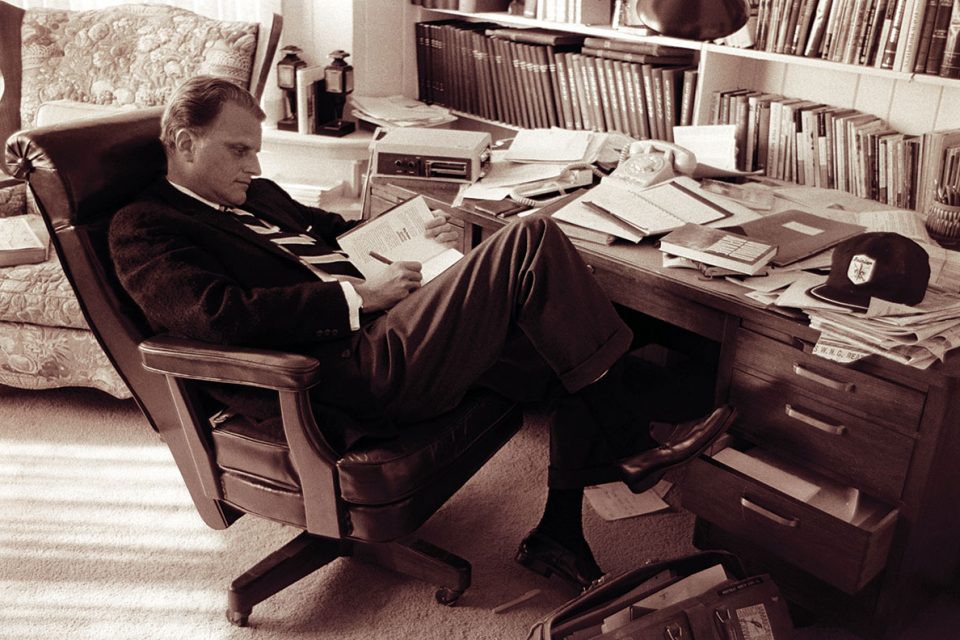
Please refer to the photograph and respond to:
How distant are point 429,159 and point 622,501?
3.10 ft

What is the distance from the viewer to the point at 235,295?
5.33 ft

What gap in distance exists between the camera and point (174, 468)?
7.63 feet

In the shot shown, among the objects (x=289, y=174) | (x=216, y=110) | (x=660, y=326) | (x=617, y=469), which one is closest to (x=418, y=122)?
(x=289, y=174)

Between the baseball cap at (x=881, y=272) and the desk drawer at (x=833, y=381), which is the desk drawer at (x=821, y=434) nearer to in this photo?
the desk drawer at (x=833, y=381)

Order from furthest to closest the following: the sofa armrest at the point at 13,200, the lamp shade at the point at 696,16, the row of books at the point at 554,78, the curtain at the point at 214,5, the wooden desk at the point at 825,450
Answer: the curtain at the point at 214,5 → the sofa armrest at the point at 13,200 → the row of books at the point at 554,78 → the wooden desk at the point at 825,450 → the lamp shade at the point at 696,16

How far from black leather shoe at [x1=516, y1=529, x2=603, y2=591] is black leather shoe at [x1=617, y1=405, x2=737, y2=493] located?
0.25 meters

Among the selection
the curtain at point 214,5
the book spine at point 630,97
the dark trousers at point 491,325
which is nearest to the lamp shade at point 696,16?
the dark trousers at point 491,325

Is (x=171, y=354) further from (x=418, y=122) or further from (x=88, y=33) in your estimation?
(x=88, y=33)

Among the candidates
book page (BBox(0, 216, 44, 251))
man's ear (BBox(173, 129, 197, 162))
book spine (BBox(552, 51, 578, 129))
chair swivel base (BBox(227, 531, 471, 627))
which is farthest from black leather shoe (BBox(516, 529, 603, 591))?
book page (BBox(0, 216, 44, 251))

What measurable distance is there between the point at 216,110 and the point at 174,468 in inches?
39.0

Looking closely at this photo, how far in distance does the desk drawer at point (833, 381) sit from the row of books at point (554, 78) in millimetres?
995

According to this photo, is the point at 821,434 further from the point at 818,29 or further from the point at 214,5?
the point at 214,5

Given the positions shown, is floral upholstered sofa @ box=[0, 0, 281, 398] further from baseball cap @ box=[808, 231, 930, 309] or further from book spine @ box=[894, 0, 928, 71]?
baseball cap @ box=[808, 231, 930, 309]

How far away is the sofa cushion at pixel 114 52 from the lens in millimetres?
2736
